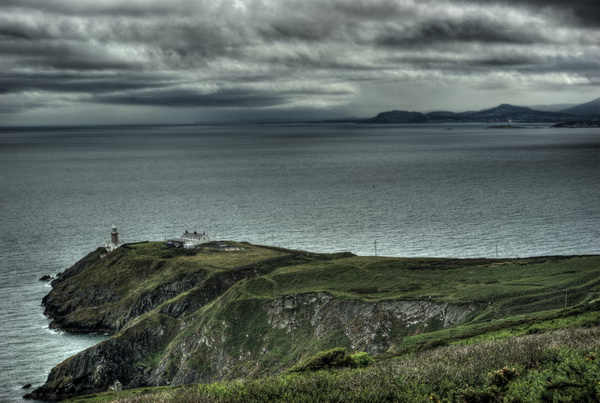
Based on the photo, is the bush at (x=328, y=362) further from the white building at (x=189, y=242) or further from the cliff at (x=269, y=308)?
the white building at (x=189, y=242)

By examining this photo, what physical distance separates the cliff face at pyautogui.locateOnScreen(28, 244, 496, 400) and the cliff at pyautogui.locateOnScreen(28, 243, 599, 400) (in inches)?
7.1

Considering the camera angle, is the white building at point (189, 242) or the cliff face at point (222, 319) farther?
the white building at point (189, 242)

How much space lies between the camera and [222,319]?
89.4 metres

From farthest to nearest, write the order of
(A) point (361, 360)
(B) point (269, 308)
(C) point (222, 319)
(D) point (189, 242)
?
(D) point (189, 242) → (B) point (269, 308) → (C) point (222, 319) → (A) point (361, 360)

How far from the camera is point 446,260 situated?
109 m

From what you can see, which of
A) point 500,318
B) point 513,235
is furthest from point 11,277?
point 513,235

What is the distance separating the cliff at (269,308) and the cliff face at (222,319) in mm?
181

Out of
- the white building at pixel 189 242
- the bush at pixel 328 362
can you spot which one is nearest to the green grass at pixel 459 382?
the bush at pixel 328 362

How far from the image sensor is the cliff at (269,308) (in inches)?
3063

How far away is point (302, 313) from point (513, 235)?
8115 cm

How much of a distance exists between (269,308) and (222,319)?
300 inches

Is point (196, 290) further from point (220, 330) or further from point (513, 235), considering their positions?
point (513, 235)

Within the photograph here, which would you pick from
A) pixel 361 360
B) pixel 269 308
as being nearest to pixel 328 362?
pixel 361 360

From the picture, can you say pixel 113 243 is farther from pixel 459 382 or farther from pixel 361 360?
pixel 459 382
